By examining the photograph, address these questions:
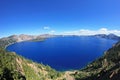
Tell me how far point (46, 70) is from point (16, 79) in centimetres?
11024

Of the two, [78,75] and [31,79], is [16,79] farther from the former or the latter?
[78,75]

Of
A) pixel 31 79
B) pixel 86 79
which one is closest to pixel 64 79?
pixel 86 79

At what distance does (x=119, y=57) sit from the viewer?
17962 centimetres

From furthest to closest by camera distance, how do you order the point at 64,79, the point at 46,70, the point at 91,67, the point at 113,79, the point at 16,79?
1. the point at 91,67
2. the point at 46,70
3. the point at 64,79
4. the point at 113,79
5. the point at 16,79

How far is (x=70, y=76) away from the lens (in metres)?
164

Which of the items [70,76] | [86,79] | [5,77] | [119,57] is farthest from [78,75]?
[5,77]

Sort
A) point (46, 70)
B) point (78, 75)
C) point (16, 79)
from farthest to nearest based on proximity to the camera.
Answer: point (46, 70) < point (78, 75) < point (16, 79)

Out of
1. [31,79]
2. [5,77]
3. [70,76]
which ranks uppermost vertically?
[5,77]

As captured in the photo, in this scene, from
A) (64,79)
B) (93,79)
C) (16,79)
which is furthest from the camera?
(64,79)

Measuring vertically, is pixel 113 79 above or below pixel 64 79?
above

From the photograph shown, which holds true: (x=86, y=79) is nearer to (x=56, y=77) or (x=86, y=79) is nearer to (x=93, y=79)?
(x=93, y=79)

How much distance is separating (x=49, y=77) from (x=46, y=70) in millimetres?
21330

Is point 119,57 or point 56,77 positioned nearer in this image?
point 56,77

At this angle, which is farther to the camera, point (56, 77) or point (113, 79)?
point (56, 77)
